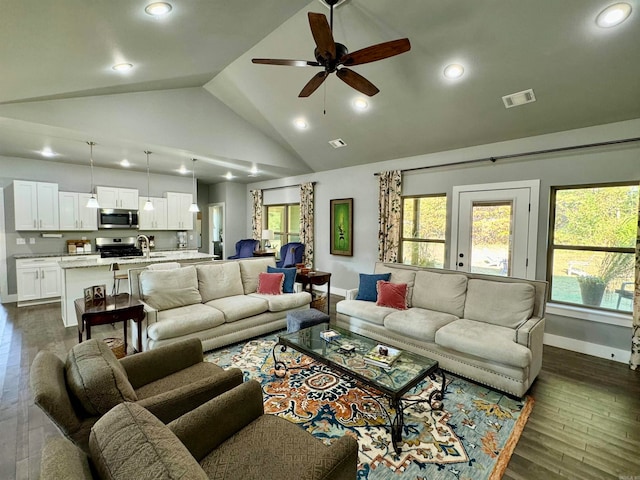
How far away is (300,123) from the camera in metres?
5.21

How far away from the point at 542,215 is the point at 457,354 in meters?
2.43

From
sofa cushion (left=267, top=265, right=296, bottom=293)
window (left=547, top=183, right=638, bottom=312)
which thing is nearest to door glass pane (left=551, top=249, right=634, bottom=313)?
window (left=547, top=183, right=638, bottom=312)

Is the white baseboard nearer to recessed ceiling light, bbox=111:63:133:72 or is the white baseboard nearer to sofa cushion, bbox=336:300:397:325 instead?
sofa cushion, bbox=336:300:397:325

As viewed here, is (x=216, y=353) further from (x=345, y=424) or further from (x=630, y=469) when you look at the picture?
(x=630, y=469)

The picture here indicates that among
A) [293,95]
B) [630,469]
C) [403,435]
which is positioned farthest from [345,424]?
[293,95]

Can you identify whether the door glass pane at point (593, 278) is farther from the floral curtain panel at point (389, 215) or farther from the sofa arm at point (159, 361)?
the sofa arm at point (159, 361)

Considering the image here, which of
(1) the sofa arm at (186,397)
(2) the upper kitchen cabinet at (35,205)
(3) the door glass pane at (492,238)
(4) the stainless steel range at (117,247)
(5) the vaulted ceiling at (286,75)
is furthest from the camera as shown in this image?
(4) the stainless steel range at (117,247)

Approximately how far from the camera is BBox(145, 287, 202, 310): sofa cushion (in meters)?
3.57

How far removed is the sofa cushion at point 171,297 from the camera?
140 inches

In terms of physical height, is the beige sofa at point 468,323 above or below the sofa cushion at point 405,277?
below

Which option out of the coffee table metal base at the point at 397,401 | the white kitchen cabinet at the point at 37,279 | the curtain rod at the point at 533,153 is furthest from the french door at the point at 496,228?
the white kitchen cabinet at the point at 37,279

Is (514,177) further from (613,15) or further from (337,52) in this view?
(337,52)

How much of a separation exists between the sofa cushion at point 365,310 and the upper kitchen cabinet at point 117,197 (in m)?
5.77

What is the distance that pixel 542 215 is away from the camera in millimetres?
4043
